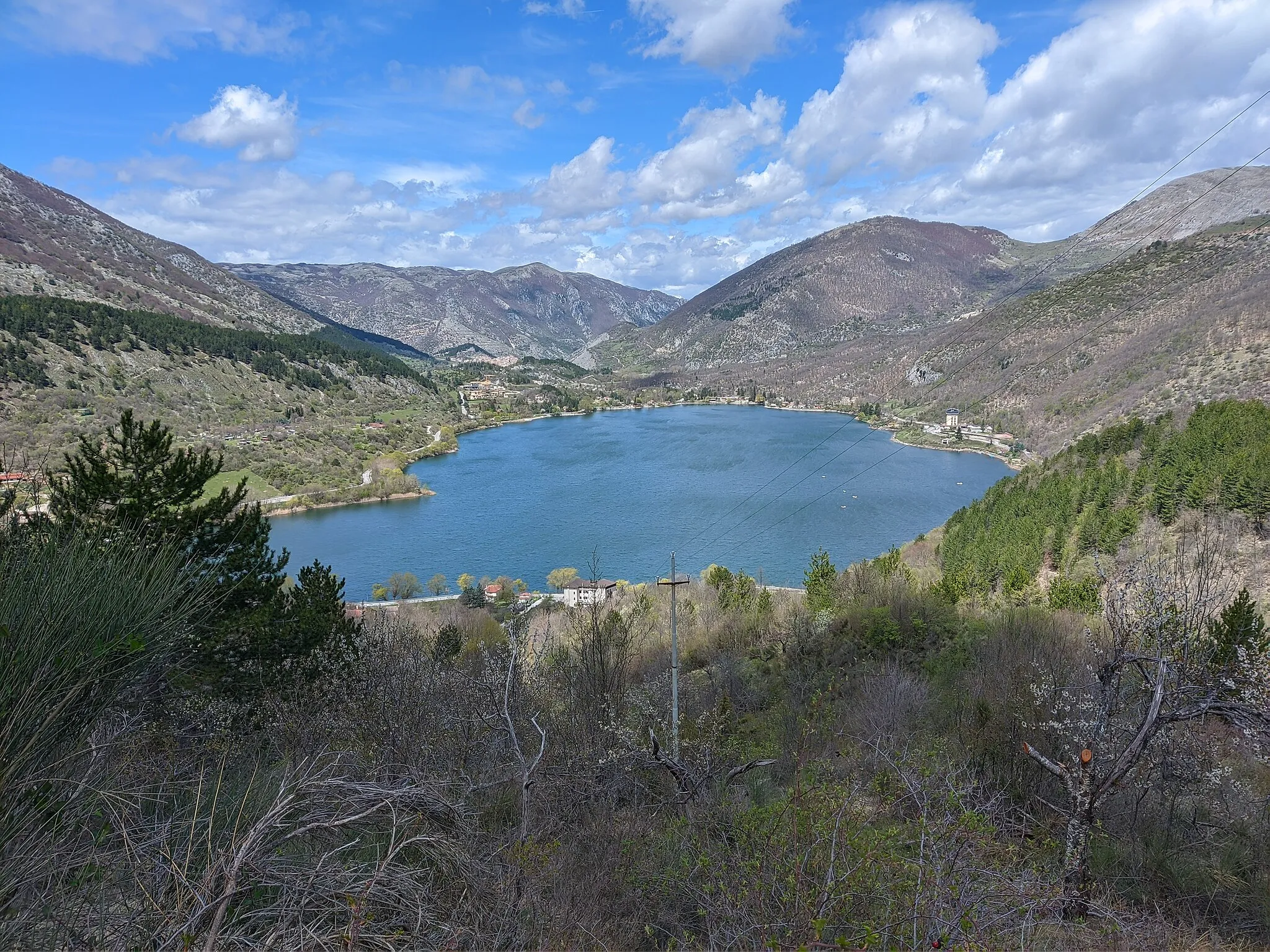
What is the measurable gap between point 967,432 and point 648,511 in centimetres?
4832

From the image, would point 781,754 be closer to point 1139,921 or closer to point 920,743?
point 920,743

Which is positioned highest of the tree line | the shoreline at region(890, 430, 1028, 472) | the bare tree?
the tree line

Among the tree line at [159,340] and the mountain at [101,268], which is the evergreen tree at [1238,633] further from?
the mountain at [101,268]

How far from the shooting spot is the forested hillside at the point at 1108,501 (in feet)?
65.7

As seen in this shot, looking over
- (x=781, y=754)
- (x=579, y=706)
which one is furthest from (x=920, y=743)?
(x=579, y=706)

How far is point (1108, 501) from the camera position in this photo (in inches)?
1000

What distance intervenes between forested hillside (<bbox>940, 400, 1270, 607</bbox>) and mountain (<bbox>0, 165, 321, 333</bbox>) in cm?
10644

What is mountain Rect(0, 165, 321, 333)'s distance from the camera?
87.1 meters

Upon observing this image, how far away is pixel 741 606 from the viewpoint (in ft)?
73.4

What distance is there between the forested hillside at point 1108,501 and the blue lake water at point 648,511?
897 centimetres

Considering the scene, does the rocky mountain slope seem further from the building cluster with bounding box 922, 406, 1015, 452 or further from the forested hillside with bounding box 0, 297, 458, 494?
the forested hillside with bounding box 0, 297, 458, 494

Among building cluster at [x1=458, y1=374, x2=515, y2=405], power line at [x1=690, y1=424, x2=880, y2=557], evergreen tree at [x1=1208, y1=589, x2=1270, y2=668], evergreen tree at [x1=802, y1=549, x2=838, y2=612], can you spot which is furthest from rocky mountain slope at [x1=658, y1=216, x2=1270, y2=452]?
building cluster at [x1=458, y1=374, x2=515, y2=405]

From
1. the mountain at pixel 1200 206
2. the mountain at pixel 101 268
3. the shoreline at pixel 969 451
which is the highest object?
the mountain at pixel 1200 206

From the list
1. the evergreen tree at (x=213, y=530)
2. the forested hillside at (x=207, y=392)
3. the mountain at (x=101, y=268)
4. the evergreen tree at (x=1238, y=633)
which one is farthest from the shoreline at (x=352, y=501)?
the mountain at (x=101, y=268)
